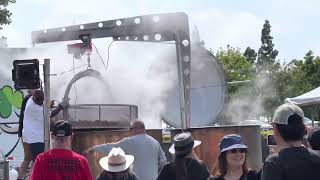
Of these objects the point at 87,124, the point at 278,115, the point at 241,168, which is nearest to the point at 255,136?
the point at 87,124

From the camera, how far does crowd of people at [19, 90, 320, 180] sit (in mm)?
4055

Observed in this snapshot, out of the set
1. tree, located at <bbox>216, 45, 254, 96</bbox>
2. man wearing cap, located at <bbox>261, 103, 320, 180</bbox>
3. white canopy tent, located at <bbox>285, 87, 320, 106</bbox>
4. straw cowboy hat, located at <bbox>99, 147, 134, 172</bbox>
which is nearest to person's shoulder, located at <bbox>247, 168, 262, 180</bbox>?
man wearing cap, located at <bbox>261, 103, 320, 180</bbox>

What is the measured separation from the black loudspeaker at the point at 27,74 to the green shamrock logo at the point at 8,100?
5070 mm

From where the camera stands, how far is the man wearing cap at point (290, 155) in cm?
396

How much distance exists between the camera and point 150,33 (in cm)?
1174

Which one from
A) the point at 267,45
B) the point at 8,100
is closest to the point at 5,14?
the point at 8,100

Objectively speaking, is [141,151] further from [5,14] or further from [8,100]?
[5,14]

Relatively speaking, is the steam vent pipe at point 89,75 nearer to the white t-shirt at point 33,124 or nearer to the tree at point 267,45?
the white t-shirt at point 33,124

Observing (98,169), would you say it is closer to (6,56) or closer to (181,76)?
(181,76)

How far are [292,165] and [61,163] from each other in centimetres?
243

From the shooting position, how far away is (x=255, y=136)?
362 inches

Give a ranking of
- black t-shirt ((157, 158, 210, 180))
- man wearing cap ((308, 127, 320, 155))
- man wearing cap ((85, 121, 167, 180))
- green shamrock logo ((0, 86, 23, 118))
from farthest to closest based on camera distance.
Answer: green shamrock logo ((0, 86, 23, 118)), man wearing cap ((85, 121, 167, 180)), black t-shirt ((157, 158, 210, 180)), man wearing cap ((308, 127, 320, 155))

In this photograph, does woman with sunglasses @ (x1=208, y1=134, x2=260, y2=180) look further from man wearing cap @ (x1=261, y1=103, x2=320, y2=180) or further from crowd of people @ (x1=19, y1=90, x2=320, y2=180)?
man wearing cap @ (x1=261, y1=103, x2=320, y2=180)

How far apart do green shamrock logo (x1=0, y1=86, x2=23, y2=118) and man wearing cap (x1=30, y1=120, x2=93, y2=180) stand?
29.0 feet
